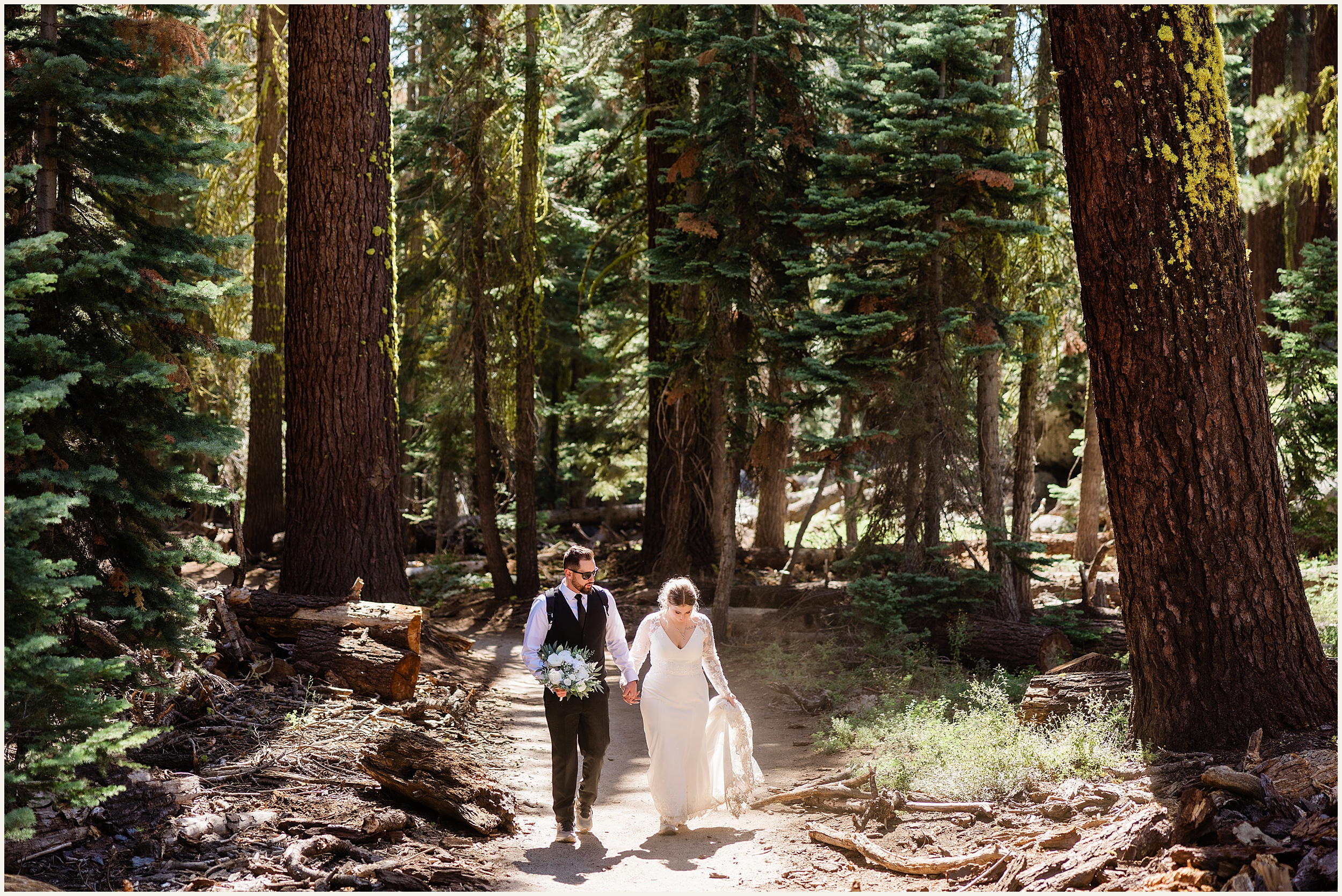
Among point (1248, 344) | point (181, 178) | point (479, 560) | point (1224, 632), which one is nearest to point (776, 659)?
point (1224, 632)

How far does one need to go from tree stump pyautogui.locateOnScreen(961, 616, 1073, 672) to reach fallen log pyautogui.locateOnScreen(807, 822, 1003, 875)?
4.76 meters

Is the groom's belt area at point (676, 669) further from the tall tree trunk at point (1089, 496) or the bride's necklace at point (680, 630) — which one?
the tall tree trunk at point (1089, 496)

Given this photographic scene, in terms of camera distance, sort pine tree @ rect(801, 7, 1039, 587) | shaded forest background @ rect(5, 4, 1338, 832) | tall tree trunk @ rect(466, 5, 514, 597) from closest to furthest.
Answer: shaded forest background @ rect(5, 4, 1338, 832) → pine tree @ rect(801, 7, 1039, 587) → tall tree trunk @ rect(466, 5, 514, 597)

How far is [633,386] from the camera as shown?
16047 millimetres

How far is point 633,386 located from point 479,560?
18.6 feet

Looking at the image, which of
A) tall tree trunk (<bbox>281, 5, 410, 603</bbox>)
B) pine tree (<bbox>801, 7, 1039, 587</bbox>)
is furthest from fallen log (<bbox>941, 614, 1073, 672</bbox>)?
tall tree trunk (<bbox>281, 5, 410, 603</bbox>)

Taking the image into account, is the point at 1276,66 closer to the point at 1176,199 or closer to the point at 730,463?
the point at 730,463

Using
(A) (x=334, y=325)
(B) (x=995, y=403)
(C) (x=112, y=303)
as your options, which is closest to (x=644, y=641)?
(C) (x=112, y=303)

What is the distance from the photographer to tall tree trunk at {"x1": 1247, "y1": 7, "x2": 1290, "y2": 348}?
15.3 metres

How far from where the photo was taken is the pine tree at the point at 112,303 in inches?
218

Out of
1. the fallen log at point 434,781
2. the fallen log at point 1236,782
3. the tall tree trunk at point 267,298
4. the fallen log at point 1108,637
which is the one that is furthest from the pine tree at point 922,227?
the tall tree trunk at point 267,298

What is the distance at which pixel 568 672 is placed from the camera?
604 centimetres

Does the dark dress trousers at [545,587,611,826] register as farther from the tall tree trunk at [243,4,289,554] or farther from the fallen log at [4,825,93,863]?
the tall tree trunk at [243,4,289,554]

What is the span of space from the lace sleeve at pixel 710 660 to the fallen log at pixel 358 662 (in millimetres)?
2842
